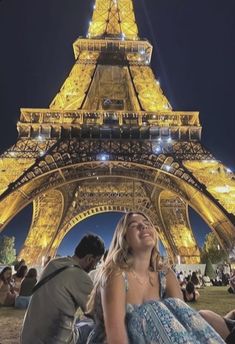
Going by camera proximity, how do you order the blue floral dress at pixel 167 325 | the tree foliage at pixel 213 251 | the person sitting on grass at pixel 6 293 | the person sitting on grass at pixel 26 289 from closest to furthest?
the blue floral dress at pixel 167 325 < the person sitting on grass at pixel 26 289 < the person sitting on grass at pixel 6 293 < the tree foliage at pixel 213 251

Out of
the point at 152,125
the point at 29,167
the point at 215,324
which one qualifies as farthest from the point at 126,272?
the point at 152,125

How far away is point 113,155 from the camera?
67.4 feet

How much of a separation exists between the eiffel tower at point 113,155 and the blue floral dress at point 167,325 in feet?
54.2

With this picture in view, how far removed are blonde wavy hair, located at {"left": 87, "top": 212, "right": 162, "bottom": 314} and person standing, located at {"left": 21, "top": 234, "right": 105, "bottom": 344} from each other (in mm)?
367

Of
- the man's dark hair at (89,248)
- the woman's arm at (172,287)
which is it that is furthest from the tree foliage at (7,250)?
the woman's arm at (172,287)

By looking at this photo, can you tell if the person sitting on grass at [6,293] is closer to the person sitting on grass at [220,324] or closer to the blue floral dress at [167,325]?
the person sitting on grass at [220,324]

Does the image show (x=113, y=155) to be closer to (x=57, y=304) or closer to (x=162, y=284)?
(x=57, y=304)

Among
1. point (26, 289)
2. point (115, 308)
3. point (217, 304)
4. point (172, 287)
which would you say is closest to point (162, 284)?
point (172, 287)

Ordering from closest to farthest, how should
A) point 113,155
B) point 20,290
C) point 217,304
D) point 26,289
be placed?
point 26,289 → point 20,290 → point 217,304 → point 113,155

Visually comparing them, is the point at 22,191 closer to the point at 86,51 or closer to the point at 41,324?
the point at 86,51

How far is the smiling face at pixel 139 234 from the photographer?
247cm

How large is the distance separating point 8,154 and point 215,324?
58.8 feet

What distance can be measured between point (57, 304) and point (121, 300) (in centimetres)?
88

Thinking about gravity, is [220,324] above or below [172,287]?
below
